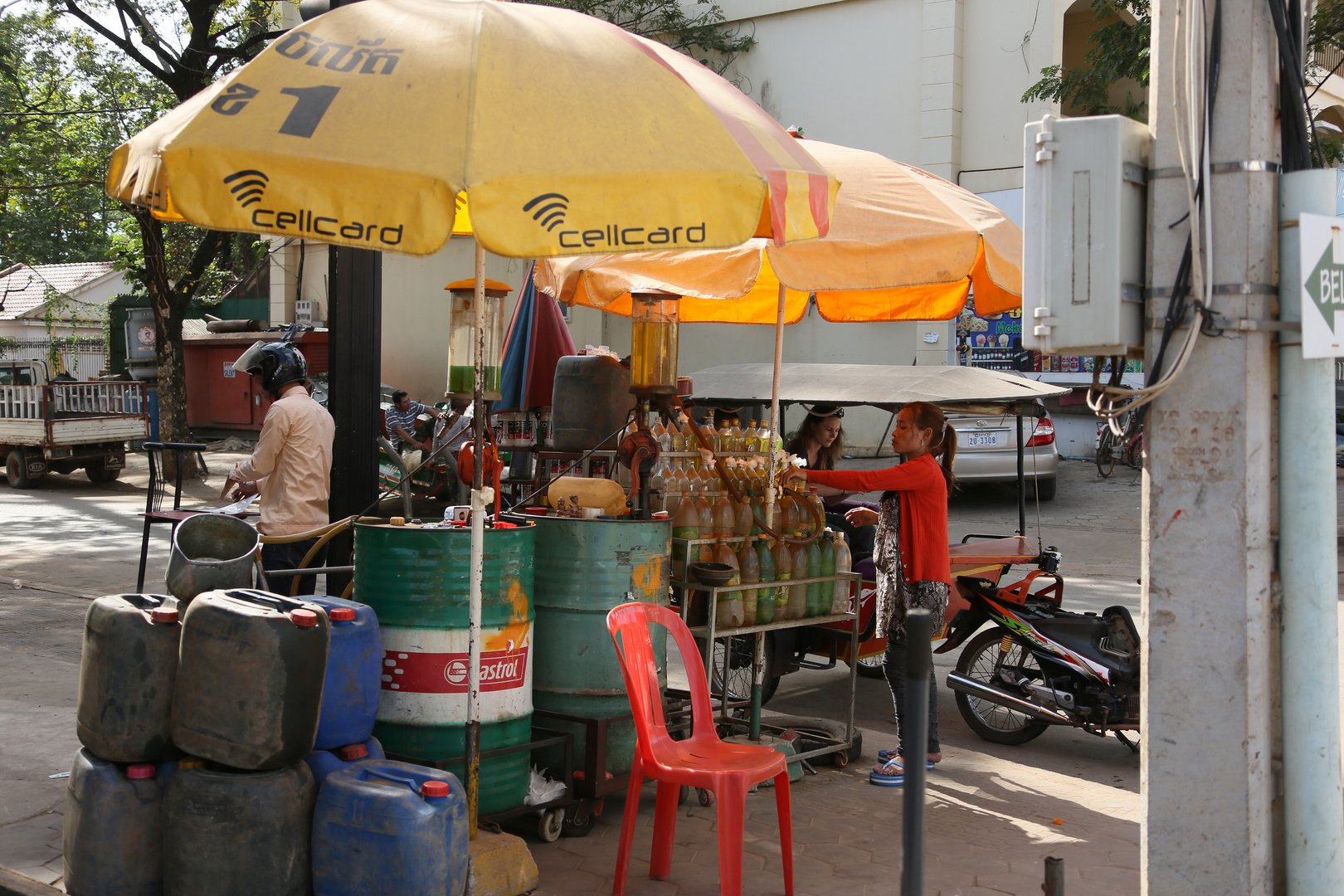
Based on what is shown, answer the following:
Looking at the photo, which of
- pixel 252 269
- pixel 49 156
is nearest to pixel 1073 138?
pixel 49 156

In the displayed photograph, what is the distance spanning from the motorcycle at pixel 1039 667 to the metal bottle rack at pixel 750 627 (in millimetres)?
874

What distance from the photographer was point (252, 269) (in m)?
29.1

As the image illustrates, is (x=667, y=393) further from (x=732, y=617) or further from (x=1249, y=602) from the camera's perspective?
(x=1249, y=602)

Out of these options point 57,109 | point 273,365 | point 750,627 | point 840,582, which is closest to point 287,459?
point 273,365

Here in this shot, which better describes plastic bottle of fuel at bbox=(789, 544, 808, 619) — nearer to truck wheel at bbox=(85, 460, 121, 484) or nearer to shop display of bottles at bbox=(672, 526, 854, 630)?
shop display of bottles at bbox=(672, 526, 854, 630)

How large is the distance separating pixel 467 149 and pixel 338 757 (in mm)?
1982

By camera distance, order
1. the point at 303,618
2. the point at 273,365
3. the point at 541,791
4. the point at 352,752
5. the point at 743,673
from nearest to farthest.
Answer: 1. the point at 303,618
2. the point at 352,752
3. the point at 541,791
4. the point at 273,365
5. the point at 743,673

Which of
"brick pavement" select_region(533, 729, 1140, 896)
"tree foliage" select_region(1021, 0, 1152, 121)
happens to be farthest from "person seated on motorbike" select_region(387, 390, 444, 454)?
"tree foliage" select_region(1021, 0, 1152, 121)

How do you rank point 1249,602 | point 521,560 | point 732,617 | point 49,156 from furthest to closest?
point 49,156 < point 732,617 < point 521,560 < point 1249,602

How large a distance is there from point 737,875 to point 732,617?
1.60 metres

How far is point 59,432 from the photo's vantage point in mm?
16891

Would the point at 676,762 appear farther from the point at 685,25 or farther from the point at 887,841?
the point at 685,25

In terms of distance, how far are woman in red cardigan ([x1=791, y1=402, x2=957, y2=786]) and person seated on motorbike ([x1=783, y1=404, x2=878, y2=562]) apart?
1.51m

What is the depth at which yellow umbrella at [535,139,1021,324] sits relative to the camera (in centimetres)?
497
